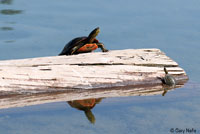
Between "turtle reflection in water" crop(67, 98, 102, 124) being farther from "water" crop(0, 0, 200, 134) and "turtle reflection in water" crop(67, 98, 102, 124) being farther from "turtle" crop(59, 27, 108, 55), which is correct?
"turtle" crop(59, 27, 108, 55)

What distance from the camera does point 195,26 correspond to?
7.98 metres

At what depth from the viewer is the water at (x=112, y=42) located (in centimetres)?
460

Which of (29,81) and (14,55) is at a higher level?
(29,81)

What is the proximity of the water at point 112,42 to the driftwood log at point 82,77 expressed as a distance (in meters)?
0.12

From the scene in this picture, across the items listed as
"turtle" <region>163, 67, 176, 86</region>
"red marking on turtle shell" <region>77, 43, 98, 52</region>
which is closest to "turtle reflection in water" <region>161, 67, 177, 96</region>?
"turtle" <region>163, 67, 176, 86</region>

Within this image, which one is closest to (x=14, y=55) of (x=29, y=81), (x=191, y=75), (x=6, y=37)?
(x=6, y=37)

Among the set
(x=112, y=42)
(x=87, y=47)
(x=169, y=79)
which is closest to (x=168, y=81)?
(x=169, y=79)

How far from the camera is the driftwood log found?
15.8ft

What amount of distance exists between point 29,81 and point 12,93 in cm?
21

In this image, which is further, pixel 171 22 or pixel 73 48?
pixel 171 22

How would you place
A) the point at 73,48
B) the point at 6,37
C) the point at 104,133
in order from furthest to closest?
the point at 6,37, the point at 73,48, the point at 104,133

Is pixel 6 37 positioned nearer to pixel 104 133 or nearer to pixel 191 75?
pixel 191 75

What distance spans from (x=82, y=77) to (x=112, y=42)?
2187 millimetres

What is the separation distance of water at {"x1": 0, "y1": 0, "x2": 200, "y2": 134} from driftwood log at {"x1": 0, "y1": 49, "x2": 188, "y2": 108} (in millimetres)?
115
